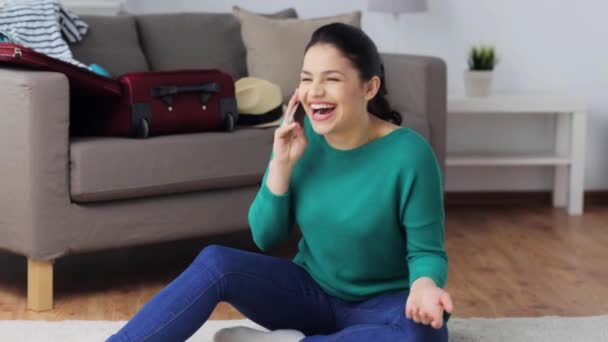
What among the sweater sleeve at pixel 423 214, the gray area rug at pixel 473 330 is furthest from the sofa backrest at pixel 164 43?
the sweater sleeve at pixel 423 214

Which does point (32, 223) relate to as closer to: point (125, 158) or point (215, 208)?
point (125, 158)

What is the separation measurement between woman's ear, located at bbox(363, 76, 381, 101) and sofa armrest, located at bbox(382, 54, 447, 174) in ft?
4.27

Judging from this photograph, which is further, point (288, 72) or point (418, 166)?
point (288, 72)

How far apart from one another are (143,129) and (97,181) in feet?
0.68

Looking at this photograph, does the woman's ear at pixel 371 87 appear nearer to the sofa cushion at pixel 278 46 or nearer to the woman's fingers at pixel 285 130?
the woman's fingers at pixel 285 130

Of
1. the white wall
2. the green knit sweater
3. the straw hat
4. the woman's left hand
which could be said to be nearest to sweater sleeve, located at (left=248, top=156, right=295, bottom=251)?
the green knit sweater

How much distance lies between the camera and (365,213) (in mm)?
1940

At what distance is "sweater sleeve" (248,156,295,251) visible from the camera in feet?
6.54

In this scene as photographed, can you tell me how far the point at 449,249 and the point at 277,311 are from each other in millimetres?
1520

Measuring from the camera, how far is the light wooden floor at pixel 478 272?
2734mm

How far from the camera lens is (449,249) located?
346 cm

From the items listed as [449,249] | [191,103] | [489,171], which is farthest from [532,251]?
[191,103]

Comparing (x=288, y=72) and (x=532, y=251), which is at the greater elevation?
(x=288, y=72)

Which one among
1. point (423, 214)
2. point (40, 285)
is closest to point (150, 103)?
point (40, 285)
